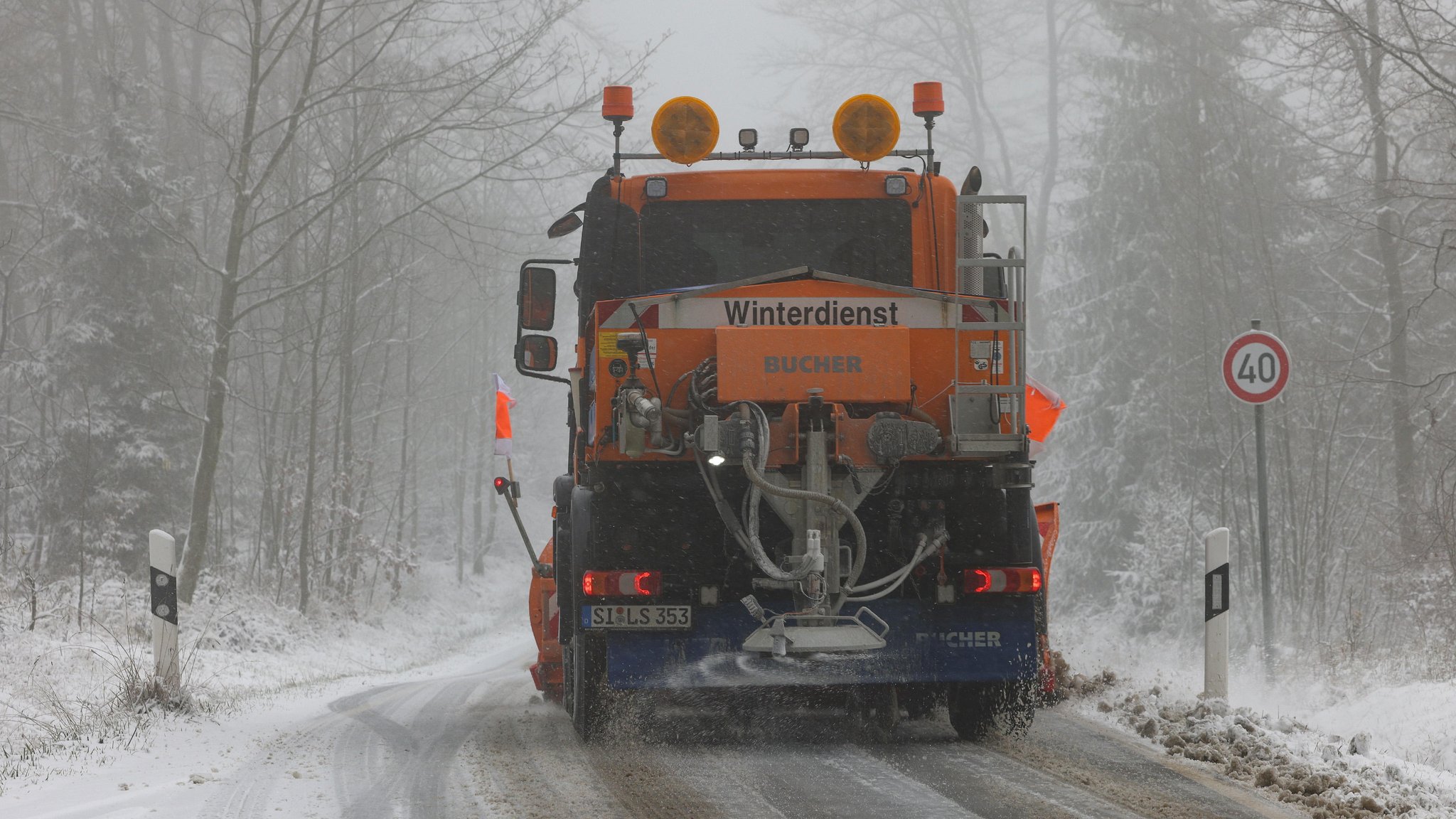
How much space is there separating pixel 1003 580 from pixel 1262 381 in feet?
12.1

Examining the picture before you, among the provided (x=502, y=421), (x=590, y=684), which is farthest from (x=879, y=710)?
(x=502, y=421)

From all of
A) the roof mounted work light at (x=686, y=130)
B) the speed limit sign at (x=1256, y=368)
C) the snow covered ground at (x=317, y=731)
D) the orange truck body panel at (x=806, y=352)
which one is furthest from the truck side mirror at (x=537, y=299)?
the speed limit sign at (x=1256, y=368)

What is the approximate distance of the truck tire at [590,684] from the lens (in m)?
7.05

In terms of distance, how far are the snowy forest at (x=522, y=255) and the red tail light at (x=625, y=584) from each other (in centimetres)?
570

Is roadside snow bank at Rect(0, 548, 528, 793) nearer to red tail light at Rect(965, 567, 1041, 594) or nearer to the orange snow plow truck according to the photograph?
the orange snow plow truck

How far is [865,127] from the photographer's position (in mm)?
7711

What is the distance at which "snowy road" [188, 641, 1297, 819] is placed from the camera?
5.35 metres

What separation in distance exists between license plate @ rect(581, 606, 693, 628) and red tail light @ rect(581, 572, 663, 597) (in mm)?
68

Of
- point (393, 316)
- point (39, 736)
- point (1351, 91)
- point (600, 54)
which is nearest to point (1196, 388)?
point (1351, 91)

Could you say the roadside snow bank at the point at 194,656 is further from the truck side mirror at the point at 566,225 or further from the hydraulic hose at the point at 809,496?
the truck side mirror at the point at 566,225

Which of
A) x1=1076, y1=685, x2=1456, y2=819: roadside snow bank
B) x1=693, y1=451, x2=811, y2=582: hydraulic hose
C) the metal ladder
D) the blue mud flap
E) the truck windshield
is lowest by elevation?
x1=1076, y1=685, x2=1456, y2=819: roadside snow bank

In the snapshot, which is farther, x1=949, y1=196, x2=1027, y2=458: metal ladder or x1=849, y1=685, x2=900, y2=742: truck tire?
x1=849, y1=685, x2=900, y2=742: truck tire

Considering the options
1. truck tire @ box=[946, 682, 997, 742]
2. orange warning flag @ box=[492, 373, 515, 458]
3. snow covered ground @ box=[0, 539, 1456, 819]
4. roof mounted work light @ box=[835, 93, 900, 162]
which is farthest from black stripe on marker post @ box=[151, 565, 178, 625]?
orange warning flag @ box=[492, 373, 515, 458]

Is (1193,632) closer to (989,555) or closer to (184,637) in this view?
(989,555)
